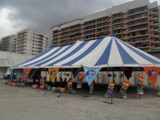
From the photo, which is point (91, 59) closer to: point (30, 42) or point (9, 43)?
point (30, 42)

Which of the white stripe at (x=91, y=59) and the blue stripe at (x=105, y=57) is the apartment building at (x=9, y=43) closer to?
the white stripe at (x=91, y=59)

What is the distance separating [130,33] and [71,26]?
77.3 ft

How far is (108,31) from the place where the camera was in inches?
1747

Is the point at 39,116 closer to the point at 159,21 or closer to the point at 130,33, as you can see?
the point at 130,33

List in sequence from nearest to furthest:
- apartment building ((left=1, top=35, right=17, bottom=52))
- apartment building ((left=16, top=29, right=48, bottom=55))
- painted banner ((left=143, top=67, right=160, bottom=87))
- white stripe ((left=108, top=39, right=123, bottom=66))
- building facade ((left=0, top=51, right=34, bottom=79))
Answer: painted banner ((left=143, top=67, right=160, bottom=87))
white stripe ((left=108, top=39, right=123, bottom=66))
building facade ((left=0, top=51, right=34, bottom=79))
apartment building ((left=16, top=29, right=48, bottom=55))
apartment building ((left=1, top=35, right=17, bottom=52))

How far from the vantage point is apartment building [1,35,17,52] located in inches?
2894

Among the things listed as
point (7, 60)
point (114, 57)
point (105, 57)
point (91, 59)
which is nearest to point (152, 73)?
point (114, 57)

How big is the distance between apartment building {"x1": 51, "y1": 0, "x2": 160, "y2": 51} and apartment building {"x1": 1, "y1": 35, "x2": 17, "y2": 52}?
3666 cm

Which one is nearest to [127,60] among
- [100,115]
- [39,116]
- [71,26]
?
[100,115]

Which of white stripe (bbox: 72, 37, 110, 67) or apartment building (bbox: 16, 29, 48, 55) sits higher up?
apartment building (bbox: 16, 29, 48, 55)

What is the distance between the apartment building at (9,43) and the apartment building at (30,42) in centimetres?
746

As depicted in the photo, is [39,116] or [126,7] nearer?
[39,116]

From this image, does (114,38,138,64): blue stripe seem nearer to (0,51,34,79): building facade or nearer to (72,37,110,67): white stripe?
(72,37,110,67): white stripe

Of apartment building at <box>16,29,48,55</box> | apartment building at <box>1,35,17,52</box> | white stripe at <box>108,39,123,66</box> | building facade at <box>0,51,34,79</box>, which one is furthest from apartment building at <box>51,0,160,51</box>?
apartment building at <box>1,35,17,52</box>
